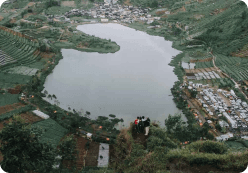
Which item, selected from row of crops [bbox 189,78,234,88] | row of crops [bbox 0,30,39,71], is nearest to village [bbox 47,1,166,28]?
row of crops [bbox 0,30,39,71]

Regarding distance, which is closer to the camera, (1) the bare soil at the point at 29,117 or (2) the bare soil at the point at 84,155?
(2) the bare soil at the point at 84,155

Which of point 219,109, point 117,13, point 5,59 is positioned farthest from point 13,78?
point 117,13

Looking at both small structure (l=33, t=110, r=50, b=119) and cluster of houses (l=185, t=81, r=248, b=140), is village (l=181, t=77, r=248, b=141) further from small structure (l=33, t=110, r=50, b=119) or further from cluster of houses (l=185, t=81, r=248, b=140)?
small structure (l=33, t=110, r=50, b=119)

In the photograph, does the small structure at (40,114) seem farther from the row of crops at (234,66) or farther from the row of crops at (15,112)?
the row of crops at (234,66)

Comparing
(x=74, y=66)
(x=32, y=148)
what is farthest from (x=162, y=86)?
(x=32, y=148)

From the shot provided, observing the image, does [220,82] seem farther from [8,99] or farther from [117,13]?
[117,13]

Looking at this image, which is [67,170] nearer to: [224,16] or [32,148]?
[32,148]

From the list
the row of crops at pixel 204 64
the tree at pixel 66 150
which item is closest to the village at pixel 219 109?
the row of crops at pixel 204 64
